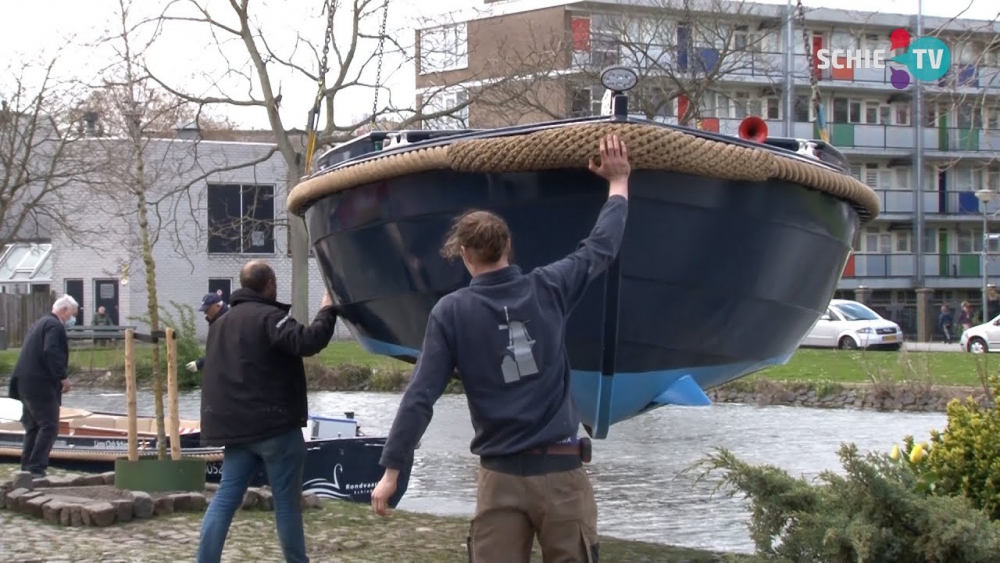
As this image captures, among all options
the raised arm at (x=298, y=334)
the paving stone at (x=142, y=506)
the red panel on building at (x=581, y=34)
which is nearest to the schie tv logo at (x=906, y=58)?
the red panel on building at (x=581, y=34)

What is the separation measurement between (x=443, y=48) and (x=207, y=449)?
Answer: 15.3 m

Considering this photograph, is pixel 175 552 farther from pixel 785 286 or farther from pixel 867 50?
pixel 867 50

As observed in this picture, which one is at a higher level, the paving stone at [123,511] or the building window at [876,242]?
the building window at [876,242]

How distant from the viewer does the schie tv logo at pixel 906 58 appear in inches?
488

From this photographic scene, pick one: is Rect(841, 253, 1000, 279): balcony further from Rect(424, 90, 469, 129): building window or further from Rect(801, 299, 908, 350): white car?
Rect(424, 90, 469, 129): building window

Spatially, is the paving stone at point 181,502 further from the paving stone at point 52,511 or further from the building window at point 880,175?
the building window at point 880,175

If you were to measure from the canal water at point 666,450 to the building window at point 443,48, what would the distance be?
6177 millimetres

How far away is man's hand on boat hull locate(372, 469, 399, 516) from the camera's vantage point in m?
3.98

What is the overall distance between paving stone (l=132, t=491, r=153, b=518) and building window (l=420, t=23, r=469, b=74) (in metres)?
17.2

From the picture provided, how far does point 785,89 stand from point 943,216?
1643 centimetres

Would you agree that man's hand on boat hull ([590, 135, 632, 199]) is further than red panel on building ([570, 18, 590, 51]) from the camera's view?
No

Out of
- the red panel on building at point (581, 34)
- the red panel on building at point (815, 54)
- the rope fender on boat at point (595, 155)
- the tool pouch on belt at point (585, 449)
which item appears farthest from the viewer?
the red panel on building at point (581, 34)

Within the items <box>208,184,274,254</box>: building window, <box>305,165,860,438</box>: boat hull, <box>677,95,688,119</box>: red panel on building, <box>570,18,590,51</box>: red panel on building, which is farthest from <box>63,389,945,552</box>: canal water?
<box>208,184,274,254</box>: building window

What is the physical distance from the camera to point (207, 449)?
10.8 metres
